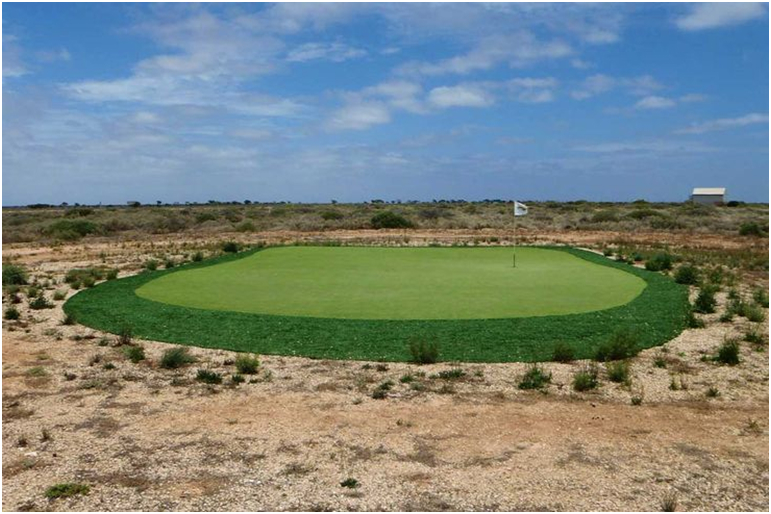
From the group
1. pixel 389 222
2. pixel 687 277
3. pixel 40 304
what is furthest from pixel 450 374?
pixel 389 222

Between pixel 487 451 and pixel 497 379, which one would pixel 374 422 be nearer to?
pixel 487 451

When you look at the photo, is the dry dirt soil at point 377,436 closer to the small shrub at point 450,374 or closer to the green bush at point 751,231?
the small shrub at point 450,374

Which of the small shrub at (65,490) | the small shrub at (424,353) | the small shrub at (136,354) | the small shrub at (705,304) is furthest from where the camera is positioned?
the small shrub at (705,304)

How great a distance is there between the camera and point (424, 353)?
30.7ft

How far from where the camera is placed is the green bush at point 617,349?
9.52 meters

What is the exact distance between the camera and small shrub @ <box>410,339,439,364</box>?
9312 millimetres

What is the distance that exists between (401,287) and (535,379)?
711 cm

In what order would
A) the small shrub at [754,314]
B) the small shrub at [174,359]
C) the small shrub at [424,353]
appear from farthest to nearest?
the small shrub at [754,314] < the small shrub at [424,353] < the small shrub at [174,359]

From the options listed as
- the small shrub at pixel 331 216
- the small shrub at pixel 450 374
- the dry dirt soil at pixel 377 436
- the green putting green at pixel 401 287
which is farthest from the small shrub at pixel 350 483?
the small shrub at pixel 331 216

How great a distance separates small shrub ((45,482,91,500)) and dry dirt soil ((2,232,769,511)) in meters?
0.06

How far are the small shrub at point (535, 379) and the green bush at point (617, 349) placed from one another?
1267 millimetres

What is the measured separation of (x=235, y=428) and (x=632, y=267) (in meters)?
15.6

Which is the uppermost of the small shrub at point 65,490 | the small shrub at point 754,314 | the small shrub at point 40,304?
the small shrub at point 40,304

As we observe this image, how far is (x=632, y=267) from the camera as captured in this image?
1961cm
